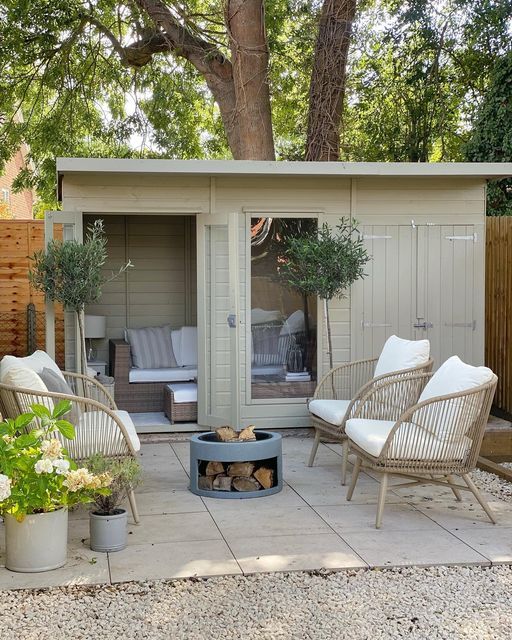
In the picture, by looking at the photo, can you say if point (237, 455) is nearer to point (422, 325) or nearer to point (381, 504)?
point (381, 504)

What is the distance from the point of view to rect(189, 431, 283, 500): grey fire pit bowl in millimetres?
5480

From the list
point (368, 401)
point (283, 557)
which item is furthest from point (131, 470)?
Result: point (368, 401)

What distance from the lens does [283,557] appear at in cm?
435

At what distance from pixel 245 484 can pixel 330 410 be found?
862mm

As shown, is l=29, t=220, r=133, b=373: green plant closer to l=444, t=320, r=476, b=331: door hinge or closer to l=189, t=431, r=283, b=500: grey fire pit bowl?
l=189, t=431, r=283, b=500: grey fire pit bowl

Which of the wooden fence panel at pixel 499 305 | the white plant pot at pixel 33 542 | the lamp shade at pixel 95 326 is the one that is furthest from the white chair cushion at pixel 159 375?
the white plant pot at pixel 33 542

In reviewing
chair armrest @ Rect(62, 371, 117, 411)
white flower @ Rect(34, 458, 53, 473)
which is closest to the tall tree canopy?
chair armrest @ Rect(62, 371, 117, 411)

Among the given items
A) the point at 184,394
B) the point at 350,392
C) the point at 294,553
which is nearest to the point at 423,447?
the point at 294,553

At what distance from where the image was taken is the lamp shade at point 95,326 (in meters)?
9.02

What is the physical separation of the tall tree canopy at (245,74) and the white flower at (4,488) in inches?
288

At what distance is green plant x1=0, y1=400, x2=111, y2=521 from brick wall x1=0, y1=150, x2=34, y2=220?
51.0 ft

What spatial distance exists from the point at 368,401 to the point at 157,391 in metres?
3.09

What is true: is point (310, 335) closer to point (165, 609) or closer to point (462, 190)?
point (462, 190)

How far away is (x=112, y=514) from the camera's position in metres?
4.45
